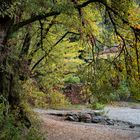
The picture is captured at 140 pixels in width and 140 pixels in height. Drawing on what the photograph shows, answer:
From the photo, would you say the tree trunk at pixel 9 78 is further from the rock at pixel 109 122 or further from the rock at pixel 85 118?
the rock at pixel 109 122

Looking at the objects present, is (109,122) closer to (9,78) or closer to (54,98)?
(54,98)

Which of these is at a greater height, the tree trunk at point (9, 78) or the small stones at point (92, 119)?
the tree trunk at point (9, 78)

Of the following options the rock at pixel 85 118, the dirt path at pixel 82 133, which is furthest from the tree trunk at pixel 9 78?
the rock at pixel 85 118

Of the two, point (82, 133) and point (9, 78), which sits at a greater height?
point (9, 78)

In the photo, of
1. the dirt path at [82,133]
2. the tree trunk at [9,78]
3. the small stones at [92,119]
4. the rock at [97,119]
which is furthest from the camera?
the rock at [97,119]

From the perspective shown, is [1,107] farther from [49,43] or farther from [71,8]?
[49,43]

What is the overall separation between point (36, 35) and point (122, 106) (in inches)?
736

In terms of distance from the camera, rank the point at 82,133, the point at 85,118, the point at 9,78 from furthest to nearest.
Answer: the point at 85,118 < the point at 82,133 < the point at 9,78

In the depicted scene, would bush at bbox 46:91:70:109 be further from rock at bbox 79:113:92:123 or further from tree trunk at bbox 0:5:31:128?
rock at bbox 79:113:92:123

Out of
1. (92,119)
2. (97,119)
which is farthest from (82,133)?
(97,119)

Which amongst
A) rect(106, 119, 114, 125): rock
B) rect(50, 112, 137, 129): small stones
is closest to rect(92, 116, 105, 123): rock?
rect(50, 112, 137, 129): small stones

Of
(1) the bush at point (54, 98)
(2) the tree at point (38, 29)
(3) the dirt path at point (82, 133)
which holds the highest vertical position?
(2) the tree at point (38, 29)

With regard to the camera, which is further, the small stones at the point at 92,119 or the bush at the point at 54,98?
the small stones at the point at 92,119

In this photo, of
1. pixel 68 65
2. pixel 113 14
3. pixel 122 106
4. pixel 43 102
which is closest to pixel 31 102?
pixel 43 102
